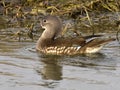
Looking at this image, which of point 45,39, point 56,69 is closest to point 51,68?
point 56,69

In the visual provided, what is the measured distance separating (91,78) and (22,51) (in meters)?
2.52

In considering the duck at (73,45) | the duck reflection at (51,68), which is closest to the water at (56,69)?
the duck reflection at (51,68)

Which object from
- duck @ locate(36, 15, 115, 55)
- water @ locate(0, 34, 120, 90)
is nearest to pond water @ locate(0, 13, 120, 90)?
water @ locate(0, 34, 120, 90)

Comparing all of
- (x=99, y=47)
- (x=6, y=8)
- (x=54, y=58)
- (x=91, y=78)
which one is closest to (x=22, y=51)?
(x=54, y=58)

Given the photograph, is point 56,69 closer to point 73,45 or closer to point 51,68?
point 51,68

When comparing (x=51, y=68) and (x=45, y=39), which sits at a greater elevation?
(x=45, y=39)

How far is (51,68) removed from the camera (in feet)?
34.4

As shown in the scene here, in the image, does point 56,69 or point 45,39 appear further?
point 45,39

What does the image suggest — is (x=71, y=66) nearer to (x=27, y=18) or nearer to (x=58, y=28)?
(x=58, y=28)

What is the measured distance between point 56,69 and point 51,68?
134 mm

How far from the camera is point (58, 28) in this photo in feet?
40.3

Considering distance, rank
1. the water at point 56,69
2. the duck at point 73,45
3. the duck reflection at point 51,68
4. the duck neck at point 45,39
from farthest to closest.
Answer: the duck neck at point 45,39, the duck at point 73,45, the duck reflection at point 51,68, the water at point 56,69

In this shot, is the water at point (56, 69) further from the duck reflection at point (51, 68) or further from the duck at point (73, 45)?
the duck at point (73, 45)

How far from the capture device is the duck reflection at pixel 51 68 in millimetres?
9827
